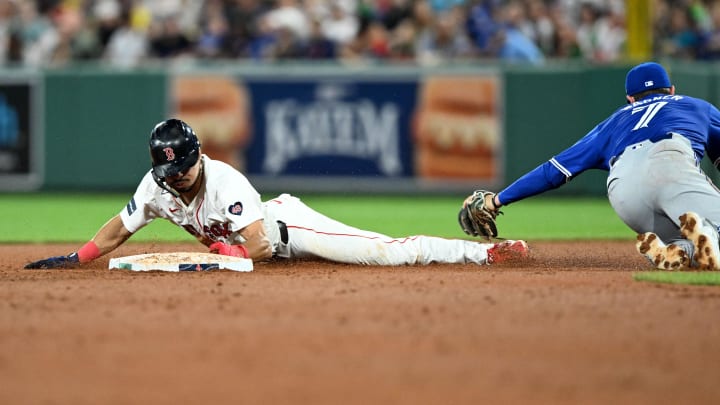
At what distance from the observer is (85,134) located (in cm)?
1761

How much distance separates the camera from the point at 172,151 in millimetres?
6602

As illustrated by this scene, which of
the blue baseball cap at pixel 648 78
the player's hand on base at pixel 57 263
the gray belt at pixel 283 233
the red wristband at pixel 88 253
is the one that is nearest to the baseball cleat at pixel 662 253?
the blue baseball cap at pixel 648 78

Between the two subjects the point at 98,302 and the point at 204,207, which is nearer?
the point at 98,302

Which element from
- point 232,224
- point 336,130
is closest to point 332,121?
point 336,130

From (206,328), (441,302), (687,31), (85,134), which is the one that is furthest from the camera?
(85,134)

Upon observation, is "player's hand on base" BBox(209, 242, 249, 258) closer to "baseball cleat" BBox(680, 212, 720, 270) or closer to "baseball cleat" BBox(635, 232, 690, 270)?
"baseball cleat" BBox(635, 232, 690, 270)

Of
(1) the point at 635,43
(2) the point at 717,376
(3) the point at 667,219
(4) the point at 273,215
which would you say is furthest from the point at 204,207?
(1) the point at 635,43

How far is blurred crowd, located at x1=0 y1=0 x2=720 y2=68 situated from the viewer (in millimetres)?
16453

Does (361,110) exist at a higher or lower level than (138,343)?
higher

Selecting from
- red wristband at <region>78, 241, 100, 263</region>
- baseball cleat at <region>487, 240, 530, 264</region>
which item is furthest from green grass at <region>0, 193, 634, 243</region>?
red wristband at <region>78, 241, 100, 263</region>

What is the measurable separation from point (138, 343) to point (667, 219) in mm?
4006

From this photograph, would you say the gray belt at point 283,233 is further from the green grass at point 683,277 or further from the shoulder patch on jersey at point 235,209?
the green grass at point 683,277

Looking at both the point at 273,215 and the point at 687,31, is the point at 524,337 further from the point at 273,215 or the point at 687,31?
the point at 687,31

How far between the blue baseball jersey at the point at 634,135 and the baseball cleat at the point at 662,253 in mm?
795
